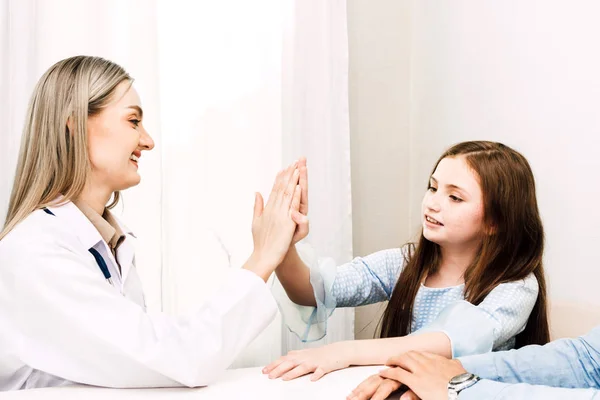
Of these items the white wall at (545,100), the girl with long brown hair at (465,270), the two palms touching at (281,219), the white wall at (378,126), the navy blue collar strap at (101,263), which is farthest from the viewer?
the white wall at (378,126)

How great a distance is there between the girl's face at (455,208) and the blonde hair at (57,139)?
2.43 feet

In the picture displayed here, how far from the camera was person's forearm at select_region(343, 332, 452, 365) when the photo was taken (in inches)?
50.4

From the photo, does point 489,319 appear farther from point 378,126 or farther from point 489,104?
point 378,126

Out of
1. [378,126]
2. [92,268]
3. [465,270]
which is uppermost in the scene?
[378,126]

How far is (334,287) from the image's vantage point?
160cm

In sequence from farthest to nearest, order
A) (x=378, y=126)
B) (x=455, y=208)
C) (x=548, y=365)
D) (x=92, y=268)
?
(x=378, y=126)
(x=455, y=208)
(x=548, y=365)
(x=92, y=268)

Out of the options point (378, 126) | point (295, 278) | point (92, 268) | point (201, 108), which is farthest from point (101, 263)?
point (378, 126)

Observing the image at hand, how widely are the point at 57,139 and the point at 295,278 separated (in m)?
0.61

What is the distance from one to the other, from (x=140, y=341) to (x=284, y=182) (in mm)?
483

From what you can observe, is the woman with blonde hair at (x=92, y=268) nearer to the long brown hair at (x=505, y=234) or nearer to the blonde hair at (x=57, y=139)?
the blonde hair at (x=57, y=139)

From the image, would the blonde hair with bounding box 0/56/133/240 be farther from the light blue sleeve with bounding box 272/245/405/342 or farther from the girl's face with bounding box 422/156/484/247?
the girl's face with bounding box 422/156/484/247

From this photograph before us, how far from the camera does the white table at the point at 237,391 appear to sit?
1.06 metres

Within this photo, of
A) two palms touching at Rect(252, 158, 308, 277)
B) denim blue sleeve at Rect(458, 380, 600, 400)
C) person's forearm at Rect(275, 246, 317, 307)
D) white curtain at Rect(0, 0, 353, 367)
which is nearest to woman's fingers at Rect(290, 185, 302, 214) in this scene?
two palms touching at Rect(252, 158, 308, 277)

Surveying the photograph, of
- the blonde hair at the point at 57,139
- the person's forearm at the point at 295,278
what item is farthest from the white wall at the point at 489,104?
the blonde hair at the point at 57,139
